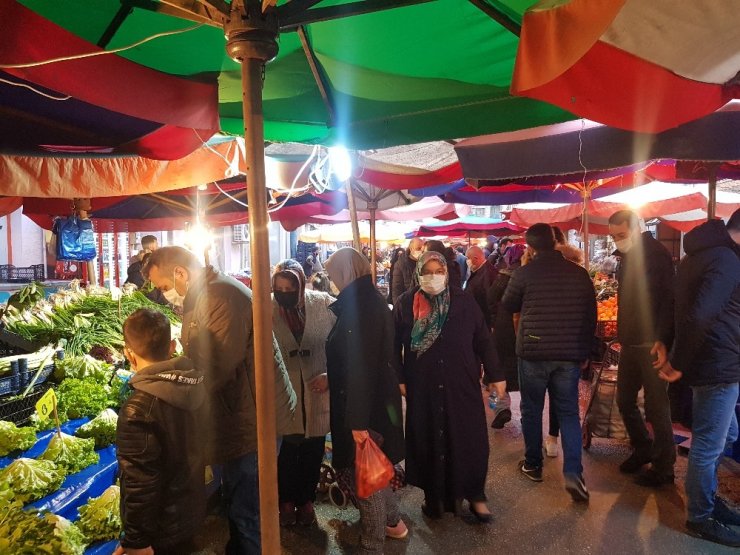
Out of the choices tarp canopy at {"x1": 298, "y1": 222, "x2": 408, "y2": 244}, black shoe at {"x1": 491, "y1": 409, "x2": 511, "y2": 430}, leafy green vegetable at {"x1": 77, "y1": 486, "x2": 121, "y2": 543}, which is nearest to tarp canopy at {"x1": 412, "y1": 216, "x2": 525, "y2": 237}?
tarp canopy at {"x1": 298, "y1": 222, "x2": 408, "y2": 244}

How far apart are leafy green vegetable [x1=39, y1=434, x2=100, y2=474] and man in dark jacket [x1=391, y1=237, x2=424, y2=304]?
509cm

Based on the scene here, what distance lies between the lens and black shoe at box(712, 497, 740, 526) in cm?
342

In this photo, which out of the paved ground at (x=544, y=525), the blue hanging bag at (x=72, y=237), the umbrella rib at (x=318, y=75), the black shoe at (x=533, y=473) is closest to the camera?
the umbrella rib at (x=318, y=75)

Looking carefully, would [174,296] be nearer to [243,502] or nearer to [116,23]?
[243,502]

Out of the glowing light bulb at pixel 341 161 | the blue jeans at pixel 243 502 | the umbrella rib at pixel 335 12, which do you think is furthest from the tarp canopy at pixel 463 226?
the umbrella rib at pixel 335 12

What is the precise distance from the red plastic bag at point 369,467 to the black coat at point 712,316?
6.67ft

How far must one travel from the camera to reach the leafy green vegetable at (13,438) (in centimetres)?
299

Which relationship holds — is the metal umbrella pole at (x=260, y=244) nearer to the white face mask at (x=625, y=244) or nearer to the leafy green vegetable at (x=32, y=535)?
the leafy green vegetable at (x=32, y=535)

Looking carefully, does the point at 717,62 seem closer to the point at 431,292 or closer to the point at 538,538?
the point at 431,292

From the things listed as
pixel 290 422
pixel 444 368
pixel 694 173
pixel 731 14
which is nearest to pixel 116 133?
pixel 290 422

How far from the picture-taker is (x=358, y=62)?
9.43 feet

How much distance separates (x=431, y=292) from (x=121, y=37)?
2393 mm

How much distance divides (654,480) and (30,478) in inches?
175

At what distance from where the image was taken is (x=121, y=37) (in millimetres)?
2467
